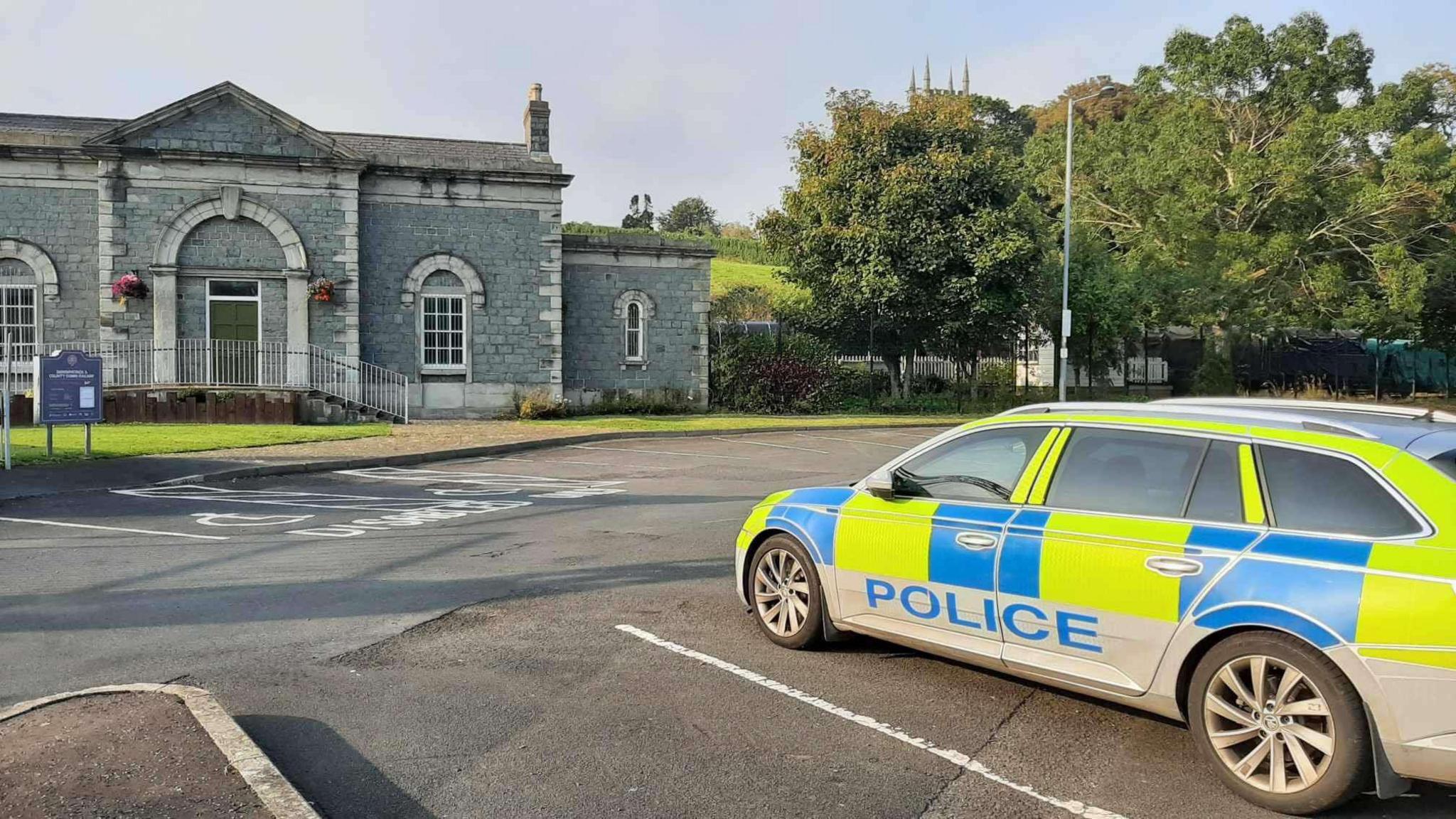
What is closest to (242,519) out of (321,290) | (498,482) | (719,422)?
(498,482)

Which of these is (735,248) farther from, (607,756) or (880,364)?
(607,756)

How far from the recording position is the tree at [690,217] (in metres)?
86.1

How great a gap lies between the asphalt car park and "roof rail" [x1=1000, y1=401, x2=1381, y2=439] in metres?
1.41

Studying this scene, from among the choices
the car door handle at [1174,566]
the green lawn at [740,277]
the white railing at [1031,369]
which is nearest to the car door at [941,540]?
the car door handle at [1174,566]

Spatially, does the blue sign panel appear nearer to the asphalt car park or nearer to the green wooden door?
the asphalt car park

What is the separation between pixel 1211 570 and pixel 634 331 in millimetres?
25492

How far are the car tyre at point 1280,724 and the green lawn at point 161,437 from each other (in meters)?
15.3

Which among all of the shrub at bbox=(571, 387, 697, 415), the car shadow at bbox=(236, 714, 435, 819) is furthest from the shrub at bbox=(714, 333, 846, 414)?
the car shadow at bbox=(236, 714, 435, 819)

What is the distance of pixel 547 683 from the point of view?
5480 mm

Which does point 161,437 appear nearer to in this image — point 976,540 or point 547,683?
point 547,683

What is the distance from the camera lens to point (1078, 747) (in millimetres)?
4691

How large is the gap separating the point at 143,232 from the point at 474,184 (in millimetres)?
7466

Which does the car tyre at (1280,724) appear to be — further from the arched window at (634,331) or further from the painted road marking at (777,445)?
the arched window at (634,331)

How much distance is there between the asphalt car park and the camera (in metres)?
4.20
